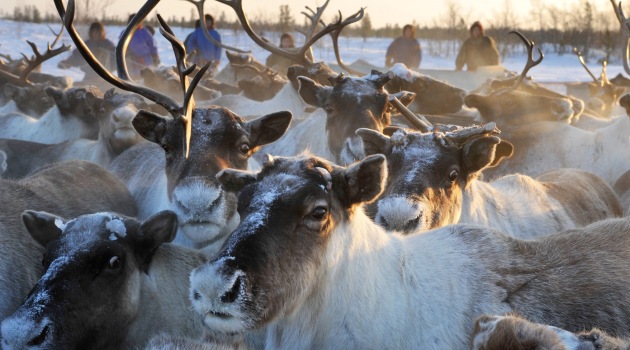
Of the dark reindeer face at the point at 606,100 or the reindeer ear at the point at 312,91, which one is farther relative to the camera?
the dark reindeer face at the point at 606,100

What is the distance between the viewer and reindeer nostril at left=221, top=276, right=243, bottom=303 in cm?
323

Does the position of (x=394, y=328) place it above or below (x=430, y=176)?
below

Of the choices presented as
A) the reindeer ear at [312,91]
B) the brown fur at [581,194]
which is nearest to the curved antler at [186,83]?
the reindeer ear at [312,91]

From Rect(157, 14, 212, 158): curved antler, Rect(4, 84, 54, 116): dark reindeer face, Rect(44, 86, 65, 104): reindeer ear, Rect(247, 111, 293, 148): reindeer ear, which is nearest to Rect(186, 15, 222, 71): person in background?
Rect(4, 84, 54, 116): dark reindeer face

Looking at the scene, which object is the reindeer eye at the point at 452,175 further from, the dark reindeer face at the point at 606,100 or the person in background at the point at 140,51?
the person in background at the point at 140,51

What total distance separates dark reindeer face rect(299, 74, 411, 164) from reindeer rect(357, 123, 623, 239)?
643 mm

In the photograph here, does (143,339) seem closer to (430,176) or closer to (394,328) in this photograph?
(394,328)

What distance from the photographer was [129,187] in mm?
6941

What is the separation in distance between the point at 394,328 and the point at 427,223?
43.4 inches

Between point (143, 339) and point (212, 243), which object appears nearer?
point (143, 339)

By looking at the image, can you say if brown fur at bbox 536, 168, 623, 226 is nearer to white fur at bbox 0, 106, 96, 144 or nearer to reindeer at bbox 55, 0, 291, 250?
reindeer at bbox 55, 0, 291, 250

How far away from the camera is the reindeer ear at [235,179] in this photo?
392 cm

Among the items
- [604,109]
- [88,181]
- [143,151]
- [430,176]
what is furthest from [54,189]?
[604,109]

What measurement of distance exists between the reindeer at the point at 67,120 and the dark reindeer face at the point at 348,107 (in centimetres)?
339
